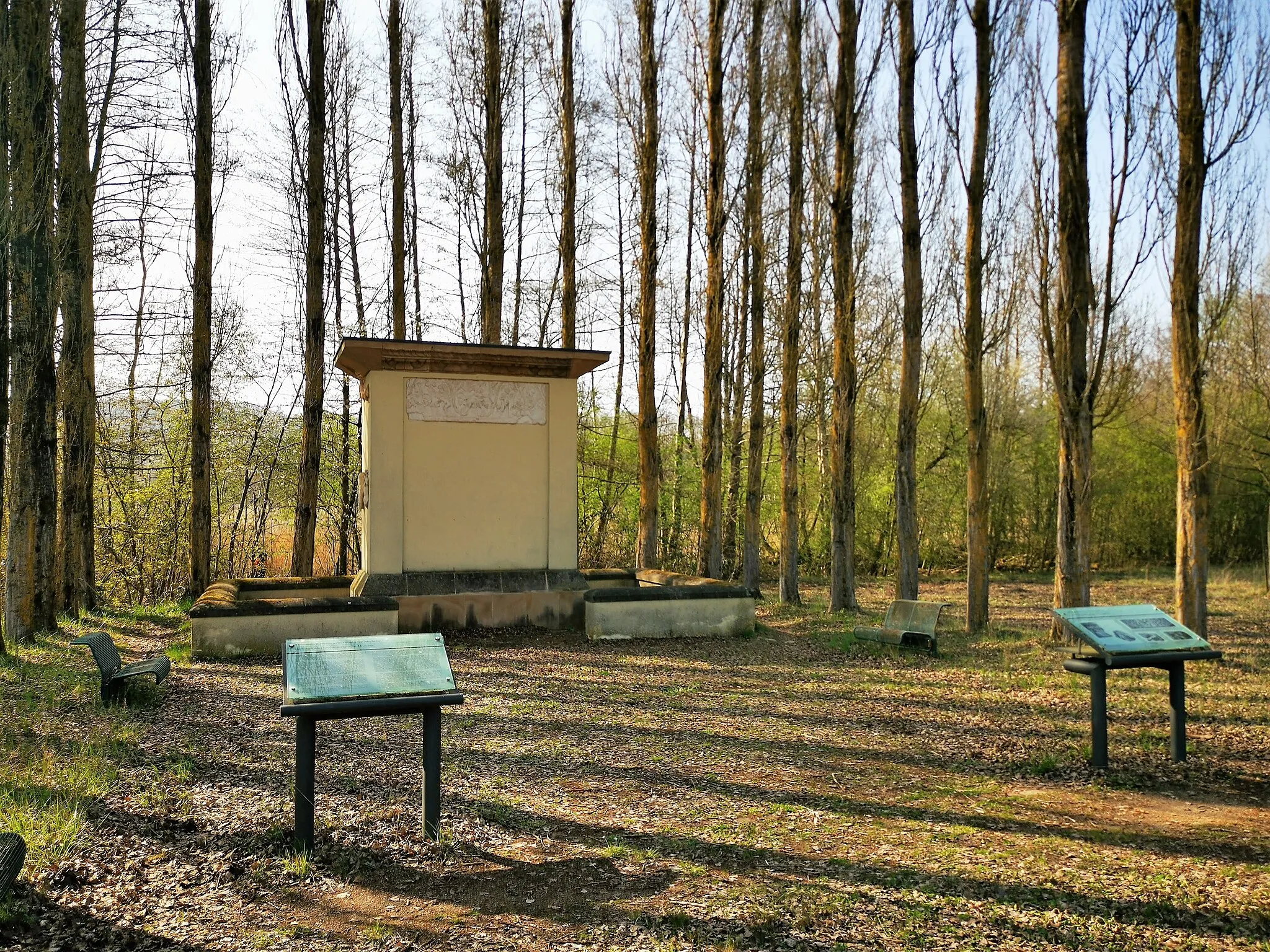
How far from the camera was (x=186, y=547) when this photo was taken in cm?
1589

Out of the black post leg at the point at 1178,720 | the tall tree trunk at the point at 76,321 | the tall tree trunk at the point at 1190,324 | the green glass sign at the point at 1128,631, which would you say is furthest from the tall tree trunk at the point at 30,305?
the tall tree trunk at the point at 1190,324

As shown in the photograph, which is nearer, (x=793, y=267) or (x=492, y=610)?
(x=492, y=610)

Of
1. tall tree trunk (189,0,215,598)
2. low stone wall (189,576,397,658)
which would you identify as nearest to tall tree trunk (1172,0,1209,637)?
low stone wall (189,576,397,658)

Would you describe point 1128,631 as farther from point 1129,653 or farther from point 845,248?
point 845,248

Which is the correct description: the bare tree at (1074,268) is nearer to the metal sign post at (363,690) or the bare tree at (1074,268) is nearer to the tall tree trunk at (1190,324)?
the tall tree trunk at (1190,324)

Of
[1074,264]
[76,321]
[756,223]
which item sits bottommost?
[76,321]

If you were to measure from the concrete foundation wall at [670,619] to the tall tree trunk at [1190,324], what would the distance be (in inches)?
198

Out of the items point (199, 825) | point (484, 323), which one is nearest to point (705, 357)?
point (484, 323)

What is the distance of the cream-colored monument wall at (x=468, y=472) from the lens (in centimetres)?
1119

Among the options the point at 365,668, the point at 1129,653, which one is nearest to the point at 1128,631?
the point at 1129,653

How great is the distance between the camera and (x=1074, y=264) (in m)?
9.78

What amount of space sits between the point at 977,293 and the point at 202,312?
11.5 m

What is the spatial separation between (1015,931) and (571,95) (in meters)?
14.6

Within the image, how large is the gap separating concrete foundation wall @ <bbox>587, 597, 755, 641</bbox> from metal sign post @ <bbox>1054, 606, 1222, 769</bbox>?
590cm
